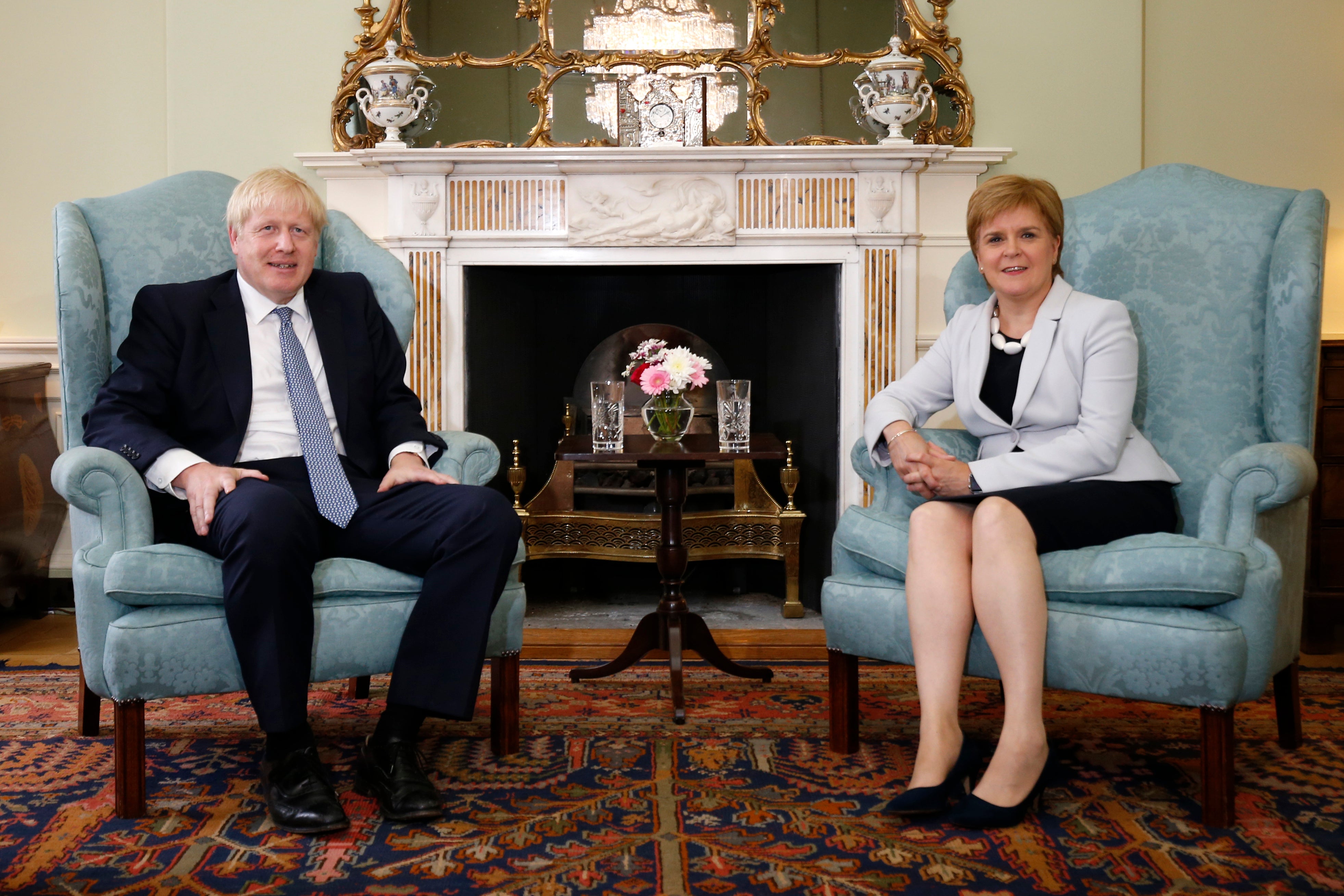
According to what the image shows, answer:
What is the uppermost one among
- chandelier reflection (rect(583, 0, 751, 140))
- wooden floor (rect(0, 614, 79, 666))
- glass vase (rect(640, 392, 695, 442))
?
chandelier reflection (rect(583, 0, 751, 140))

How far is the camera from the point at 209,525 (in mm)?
1748

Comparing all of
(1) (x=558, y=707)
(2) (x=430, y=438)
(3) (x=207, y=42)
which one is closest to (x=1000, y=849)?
(1) (x=558, y=707)

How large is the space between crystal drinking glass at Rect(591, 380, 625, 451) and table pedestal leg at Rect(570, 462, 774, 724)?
161mm

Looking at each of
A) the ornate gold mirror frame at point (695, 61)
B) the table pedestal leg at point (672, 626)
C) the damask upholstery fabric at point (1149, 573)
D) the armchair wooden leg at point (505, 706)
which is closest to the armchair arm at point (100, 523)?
the armchair wooden leg at point (505, 706)

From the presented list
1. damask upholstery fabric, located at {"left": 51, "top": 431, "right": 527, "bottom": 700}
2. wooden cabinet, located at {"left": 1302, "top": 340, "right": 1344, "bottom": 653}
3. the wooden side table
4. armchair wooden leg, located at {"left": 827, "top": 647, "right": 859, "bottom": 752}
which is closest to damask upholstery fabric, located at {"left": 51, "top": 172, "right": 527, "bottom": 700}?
damask upholstery fabric, located at {"left": 51, "top": 431, "right": 527, "bottom": 700}

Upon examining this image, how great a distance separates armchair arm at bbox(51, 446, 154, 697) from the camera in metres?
1.70

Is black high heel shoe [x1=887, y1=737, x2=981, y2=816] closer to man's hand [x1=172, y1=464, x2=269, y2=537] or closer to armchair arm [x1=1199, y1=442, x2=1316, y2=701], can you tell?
armchair arm [x1=1199, y1=442, x2=1316, y2=701]

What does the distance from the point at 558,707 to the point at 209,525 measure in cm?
85

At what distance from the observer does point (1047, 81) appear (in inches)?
119

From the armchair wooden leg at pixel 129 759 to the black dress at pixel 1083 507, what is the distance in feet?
4.43

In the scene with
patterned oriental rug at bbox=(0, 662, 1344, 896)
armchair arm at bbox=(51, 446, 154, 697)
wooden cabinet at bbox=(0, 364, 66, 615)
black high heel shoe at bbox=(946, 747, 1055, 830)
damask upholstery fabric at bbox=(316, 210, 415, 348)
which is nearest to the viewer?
patterned oriental rug at bbox=(0, 662, 1344, 896)

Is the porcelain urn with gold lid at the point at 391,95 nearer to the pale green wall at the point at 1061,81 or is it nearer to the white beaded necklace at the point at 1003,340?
the pale green wall at the point at 1061,81

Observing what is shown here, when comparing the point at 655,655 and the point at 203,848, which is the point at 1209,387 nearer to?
the point at 655,655

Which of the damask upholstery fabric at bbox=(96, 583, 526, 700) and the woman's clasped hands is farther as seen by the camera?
the woman's clasped hands
